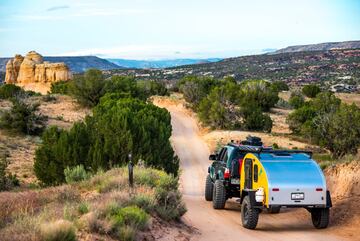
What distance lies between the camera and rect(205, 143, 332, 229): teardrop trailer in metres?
13.3

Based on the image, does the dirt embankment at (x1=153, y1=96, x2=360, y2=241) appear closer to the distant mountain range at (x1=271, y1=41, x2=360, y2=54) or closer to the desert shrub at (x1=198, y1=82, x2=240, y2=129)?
the desert shrub at (x1=198, y1=82, x2=240, y2=129)

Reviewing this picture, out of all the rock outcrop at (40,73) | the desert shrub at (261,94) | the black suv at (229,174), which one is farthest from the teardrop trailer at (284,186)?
the rock outcrop at (40,73)

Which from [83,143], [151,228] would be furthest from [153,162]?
[151,228]

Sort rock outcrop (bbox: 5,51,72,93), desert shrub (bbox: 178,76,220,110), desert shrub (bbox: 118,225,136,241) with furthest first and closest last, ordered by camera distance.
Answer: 1. rock outcrop (bbox: 5,51,72,93)
2. desert shrub (bbox: 178,76,220,110)
3. desert shrub (bbox: 118,225,136,241)

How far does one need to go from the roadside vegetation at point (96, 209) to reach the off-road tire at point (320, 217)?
12.1ft

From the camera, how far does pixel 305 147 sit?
39906mm

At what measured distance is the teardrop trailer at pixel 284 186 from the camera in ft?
43.7

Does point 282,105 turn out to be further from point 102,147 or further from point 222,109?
point 102,147

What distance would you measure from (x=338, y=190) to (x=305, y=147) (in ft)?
72.2

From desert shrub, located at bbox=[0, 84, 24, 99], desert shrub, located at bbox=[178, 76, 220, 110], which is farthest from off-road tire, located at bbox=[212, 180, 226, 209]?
desert shrub, located at bbox=[0, 84, 24, 99]

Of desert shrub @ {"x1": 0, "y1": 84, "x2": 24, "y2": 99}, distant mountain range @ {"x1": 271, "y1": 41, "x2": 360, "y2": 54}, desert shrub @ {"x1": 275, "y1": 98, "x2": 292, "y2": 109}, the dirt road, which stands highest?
distant mountain range @ {"x1": 271, "y1": 41, "x2": 360, "y2": 54}

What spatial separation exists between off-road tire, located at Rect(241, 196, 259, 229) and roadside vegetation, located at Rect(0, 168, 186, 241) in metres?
1.83

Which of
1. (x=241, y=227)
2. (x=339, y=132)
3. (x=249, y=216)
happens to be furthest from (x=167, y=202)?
(x=339, y=132)

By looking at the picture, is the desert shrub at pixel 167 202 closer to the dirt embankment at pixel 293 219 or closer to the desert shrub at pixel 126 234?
the dirt embankment at pixel 293 219
